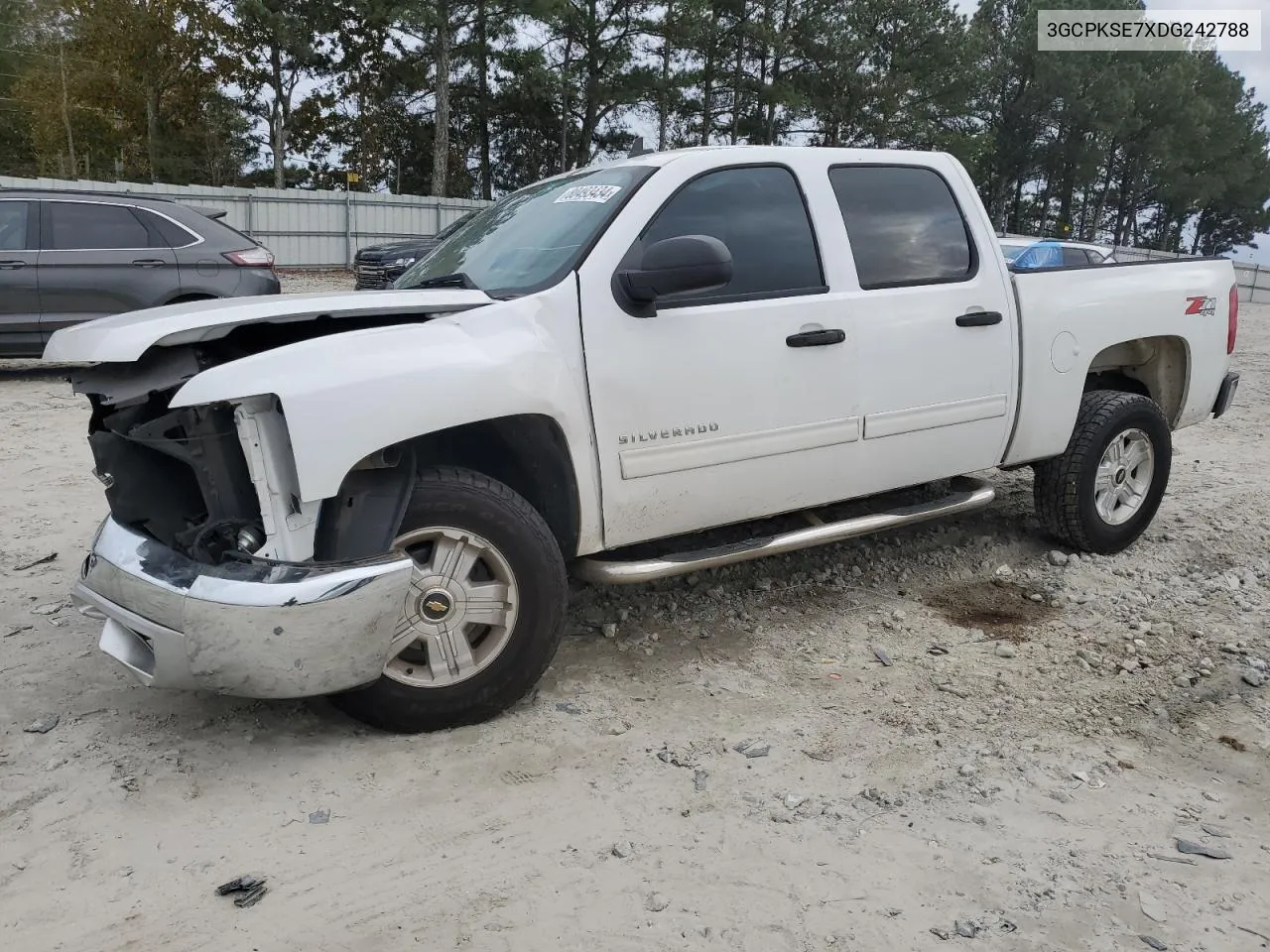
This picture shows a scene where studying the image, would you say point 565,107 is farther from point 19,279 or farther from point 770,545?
point 770,545

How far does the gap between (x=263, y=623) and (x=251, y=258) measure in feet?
25.3

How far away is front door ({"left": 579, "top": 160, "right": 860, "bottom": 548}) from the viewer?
11.3 feet

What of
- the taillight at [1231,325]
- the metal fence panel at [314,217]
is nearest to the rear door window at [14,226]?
the taillight at [1231,325]

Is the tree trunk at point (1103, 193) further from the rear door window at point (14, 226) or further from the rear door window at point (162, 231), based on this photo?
the rear door window at point (14, 226)

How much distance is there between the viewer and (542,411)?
10.6 ft

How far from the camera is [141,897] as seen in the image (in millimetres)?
2447

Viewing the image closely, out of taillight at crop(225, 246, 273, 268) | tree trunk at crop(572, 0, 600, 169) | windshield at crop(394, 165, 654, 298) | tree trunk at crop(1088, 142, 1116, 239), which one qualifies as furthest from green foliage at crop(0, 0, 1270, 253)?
windshield at crop(394, 165, 654, 298)

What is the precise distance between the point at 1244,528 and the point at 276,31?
2758 cm

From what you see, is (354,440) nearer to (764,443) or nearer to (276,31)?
(764,443)

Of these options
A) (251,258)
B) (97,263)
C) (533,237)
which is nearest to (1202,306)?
(533,237)

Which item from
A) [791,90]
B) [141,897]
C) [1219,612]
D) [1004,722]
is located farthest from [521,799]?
[791,90]

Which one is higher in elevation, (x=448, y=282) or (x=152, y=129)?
(x=152, y=129)

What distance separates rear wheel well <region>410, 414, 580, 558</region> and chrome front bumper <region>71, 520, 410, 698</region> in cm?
56

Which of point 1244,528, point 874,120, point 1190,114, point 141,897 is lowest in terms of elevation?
point 141,897
